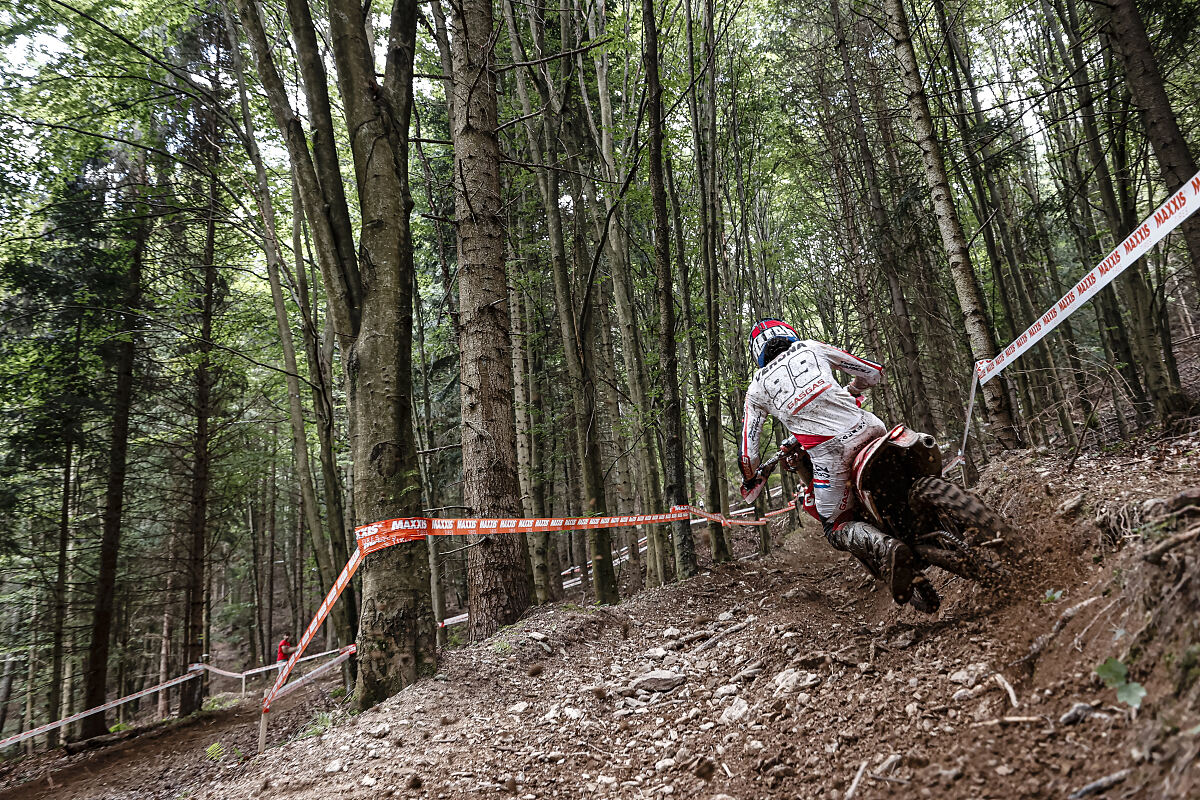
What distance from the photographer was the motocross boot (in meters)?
3.57

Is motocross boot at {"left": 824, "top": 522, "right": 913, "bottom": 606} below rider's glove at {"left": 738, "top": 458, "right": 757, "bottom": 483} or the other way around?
below

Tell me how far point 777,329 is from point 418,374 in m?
15.7

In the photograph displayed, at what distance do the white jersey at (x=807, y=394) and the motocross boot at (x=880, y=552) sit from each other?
664 mm

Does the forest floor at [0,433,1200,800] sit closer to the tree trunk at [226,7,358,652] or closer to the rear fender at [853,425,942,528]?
the rear fender at [853,425,942,528]

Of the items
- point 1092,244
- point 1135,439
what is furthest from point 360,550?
point 1092,244

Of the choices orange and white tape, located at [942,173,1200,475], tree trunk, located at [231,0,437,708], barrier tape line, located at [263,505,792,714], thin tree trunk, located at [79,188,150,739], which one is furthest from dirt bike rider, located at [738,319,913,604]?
thin tree trunk, located at [79,188,150,739]

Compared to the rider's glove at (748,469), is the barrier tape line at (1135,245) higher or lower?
higher

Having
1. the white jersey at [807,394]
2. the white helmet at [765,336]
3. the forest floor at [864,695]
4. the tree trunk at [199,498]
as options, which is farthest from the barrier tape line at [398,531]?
the tree trunk at [199,498]

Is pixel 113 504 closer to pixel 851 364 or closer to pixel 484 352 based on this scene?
pixel 484 352

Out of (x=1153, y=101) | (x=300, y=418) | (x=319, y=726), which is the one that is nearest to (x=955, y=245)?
(x=1153, y=101)

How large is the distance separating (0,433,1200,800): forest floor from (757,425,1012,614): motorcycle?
16 cm

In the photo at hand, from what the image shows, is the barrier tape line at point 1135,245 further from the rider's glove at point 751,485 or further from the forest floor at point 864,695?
the rider's glove at point 751,485

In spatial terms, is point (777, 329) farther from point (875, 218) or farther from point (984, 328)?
point (875, 218)

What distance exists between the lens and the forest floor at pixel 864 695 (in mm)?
1861
